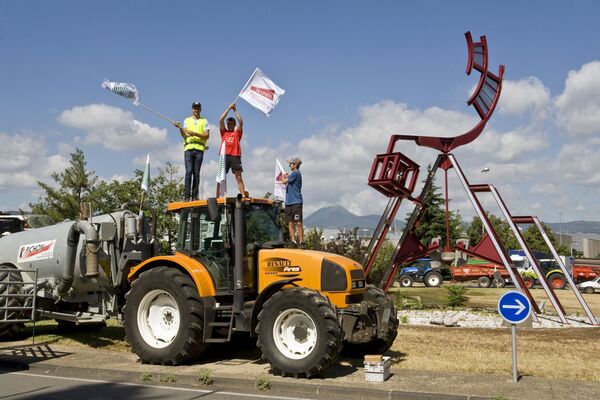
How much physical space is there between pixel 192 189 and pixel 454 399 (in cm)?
660

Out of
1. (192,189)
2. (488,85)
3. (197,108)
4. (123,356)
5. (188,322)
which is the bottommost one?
(123,356)

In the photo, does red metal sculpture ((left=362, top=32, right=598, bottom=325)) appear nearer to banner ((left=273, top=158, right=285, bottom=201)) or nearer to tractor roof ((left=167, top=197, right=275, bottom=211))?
banner ((left=273, top=158, right=285, bottom=201))

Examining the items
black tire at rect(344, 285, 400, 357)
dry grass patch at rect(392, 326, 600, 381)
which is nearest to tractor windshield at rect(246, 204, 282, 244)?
black tire at rect(344, 285, 400, 357)

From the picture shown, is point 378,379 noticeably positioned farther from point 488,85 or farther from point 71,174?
point 71,174

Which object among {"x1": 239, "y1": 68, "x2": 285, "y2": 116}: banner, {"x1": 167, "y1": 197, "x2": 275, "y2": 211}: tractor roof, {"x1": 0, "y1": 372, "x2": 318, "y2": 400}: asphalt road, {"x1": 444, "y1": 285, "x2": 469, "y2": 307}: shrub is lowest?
{"x1": 0, "y1": 372, "x2": 318, "y2": 400}: asphalt road

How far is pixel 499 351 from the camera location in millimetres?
11492

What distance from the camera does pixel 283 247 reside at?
397 inches

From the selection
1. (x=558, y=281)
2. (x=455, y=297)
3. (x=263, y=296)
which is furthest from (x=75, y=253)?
(x=558, y=281)

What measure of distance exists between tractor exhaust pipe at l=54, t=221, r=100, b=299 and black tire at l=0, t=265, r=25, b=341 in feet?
2.38

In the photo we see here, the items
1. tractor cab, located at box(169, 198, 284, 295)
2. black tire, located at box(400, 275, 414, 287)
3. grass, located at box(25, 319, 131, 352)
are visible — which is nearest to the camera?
tractor cab, located at box(169, 198, 284, 295)

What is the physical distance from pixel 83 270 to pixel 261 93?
4775mm

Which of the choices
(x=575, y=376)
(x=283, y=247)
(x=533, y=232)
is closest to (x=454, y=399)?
(x=575, y=376)

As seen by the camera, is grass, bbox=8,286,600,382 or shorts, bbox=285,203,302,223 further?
shorts, bbox=285,203,302,223

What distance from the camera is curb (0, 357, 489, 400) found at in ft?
25.1
